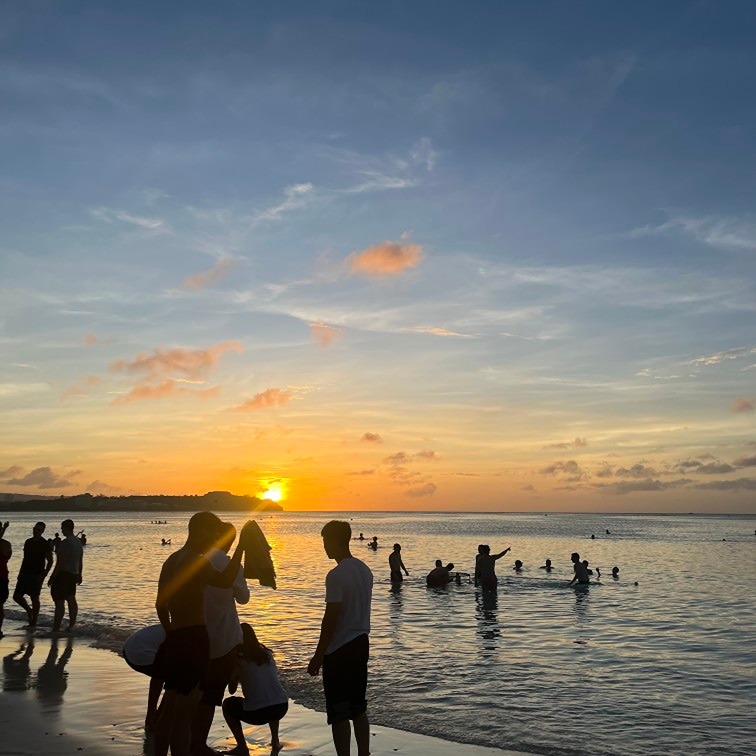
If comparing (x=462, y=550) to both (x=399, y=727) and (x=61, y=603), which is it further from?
(x=399, y=727)

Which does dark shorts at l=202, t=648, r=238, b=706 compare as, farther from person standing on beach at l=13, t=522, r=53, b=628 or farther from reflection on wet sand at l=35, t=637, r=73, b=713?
person standing on beach at l=13, t=522, r=53, b=628

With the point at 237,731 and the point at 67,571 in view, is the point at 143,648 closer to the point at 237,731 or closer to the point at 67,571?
the point at 237,731

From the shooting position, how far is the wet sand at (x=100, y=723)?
26.8 ft

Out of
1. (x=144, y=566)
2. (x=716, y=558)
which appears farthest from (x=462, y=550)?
(x=144, y=566)

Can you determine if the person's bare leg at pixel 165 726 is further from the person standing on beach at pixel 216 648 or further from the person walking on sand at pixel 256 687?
the person walking on sand at pixel 256 687

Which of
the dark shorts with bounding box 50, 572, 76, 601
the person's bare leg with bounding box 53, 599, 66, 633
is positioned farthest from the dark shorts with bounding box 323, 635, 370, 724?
the person's bare leg with bounding box 53, 599, 66, 633

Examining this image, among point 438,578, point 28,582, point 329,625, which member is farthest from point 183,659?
point 438,578

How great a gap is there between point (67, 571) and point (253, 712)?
32.8 ft

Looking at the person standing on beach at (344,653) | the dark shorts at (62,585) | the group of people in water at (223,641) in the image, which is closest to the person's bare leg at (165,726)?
the group of people in water at (223,641)

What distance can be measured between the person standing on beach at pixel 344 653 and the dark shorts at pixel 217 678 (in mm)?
853

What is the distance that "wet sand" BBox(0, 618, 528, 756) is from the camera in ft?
26.8

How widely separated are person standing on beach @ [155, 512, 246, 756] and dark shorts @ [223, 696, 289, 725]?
986mm

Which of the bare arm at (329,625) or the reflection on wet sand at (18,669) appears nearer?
the bare arm at (329,625)

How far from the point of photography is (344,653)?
6.65 meters
